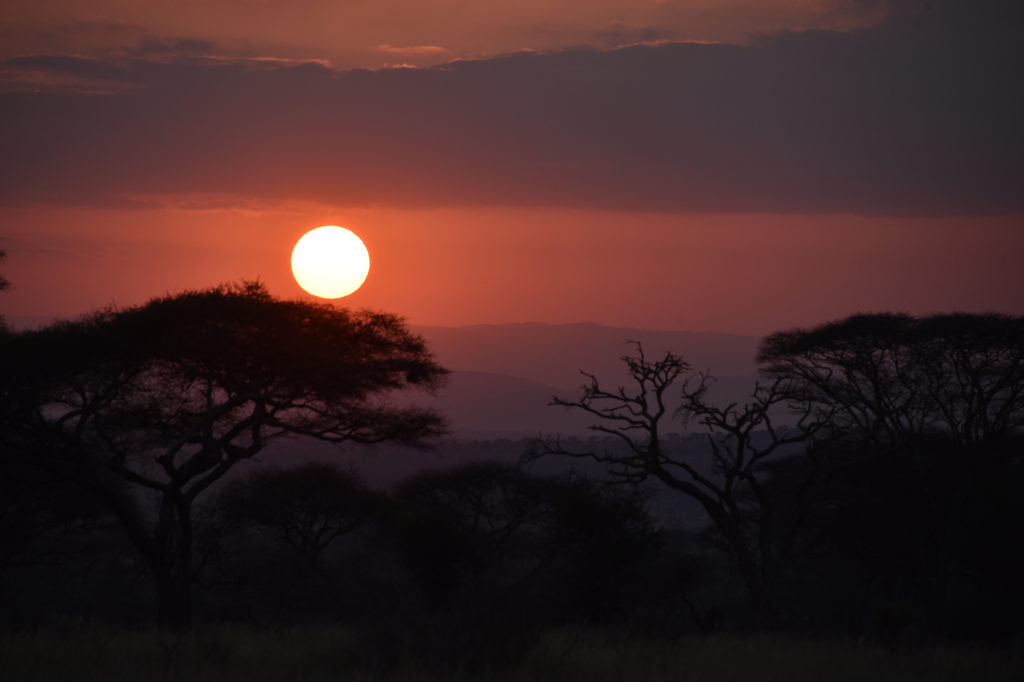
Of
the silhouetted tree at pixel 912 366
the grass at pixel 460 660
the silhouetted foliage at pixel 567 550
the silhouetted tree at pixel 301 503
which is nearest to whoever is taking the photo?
the grass at pixel 460 660

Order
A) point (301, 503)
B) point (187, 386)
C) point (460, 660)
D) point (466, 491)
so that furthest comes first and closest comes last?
1. point (466, 491)
2. point (301, 503)
3. point (187, 386)
4. point (460, 660)

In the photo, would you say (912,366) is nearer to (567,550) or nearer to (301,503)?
(567,550)

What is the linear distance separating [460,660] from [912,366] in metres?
20.4

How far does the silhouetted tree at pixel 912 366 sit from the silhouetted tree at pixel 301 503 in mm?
12579

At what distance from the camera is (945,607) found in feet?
74.7

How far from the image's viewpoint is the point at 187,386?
21531 millimetres

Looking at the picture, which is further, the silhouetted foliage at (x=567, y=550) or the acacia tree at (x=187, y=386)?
the silhouetted foliage at (x=567, y=550)

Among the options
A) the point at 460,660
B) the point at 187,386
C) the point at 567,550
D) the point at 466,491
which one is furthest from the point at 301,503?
the point at 460,660

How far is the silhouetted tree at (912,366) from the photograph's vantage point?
86.2 feet

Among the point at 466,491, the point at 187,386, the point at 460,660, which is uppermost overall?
the point at 187,386

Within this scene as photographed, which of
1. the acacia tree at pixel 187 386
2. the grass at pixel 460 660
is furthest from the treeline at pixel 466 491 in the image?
the grass at pixel 460 660

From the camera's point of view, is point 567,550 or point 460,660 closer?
point 460,660

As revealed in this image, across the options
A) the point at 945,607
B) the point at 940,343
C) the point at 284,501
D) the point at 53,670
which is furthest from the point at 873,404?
the point at 53,670

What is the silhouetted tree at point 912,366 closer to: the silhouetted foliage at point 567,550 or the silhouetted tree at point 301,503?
the silhouetted foliage at point 567,550
